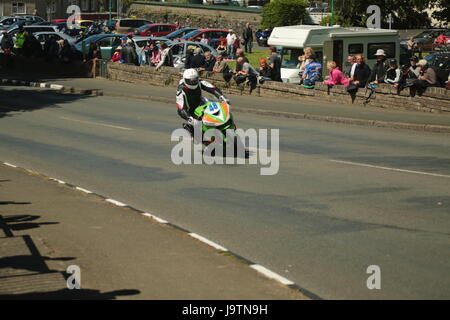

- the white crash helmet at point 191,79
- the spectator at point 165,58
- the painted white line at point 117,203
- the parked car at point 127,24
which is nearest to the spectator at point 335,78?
the white crash helmet at point 191,79

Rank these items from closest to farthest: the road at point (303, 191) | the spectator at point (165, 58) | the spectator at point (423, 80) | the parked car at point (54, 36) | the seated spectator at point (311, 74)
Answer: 1. the road at point (303, 191)
2. the spectator at point (423, 80)
3. the seated spectator at point (311, 74)
4. the spectator at point (165, 58)
5. the parked car at point (54, 36)

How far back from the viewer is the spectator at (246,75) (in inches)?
1168

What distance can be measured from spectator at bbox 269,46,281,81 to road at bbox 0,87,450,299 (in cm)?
501

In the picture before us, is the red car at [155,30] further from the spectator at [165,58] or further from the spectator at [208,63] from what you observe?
the spectator at [208,63]

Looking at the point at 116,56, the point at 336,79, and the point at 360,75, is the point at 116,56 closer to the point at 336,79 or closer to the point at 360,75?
the point at 336,79

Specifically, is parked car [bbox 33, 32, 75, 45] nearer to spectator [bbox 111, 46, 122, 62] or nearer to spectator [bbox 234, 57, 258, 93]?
spectator [bbox 111, 46, 122, 62]

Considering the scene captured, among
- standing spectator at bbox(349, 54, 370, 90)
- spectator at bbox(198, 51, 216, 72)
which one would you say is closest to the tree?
spectator at bbox(198, 51, 216, 72)

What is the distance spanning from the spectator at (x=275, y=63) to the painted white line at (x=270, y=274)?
805 inches

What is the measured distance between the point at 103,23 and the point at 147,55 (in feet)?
99.1

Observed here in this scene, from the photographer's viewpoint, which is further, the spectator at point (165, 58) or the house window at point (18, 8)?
the house window at point (18, 8)

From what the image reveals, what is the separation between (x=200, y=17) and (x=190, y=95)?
5650 cm

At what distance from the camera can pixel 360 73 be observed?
1020 inches

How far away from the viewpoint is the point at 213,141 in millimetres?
17469
